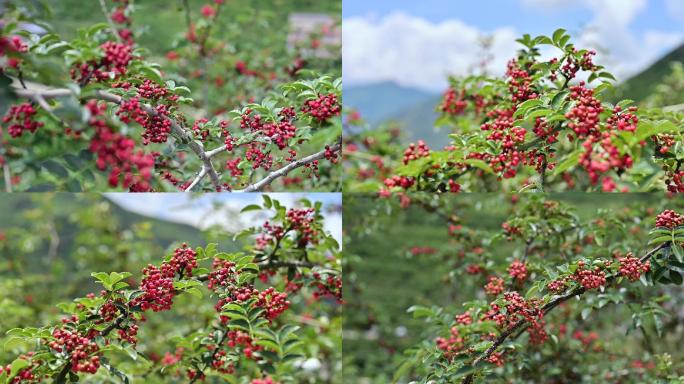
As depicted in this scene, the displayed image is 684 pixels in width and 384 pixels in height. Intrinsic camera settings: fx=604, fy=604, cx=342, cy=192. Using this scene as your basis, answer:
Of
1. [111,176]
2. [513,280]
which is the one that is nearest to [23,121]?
[111,176]

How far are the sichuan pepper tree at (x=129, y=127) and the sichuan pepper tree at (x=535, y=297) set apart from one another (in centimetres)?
55

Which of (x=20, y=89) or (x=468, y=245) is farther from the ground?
(x=468, y=245)

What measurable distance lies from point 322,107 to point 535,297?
75 cm

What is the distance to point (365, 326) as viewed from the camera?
3.63 m

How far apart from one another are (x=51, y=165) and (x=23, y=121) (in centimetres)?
12

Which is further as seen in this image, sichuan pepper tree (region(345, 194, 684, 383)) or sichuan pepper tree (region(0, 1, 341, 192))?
sichuan pepper tree (region(345, 194, 684, 383))

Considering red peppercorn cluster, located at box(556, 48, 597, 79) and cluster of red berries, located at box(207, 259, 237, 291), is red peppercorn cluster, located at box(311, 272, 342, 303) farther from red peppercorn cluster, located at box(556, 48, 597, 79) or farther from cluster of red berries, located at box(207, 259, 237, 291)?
red peppercorn cluster, located at box(556, 48, 597, 79)

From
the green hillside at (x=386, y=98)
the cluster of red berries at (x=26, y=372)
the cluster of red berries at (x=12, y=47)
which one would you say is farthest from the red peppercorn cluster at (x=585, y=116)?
the green hillside at (x=386, y=98)

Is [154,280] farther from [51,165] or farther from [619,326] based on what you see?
[619,326]

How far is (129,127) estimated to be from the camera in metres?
1.52

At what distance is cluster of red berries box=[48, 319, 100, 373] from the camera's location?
135cm

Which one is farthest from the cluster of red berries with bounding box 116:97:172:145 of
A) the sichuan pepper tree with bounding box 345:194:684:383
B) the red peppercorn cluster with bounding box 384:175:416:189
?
the sichuan pepper tree with bounding box 345:194:684:383

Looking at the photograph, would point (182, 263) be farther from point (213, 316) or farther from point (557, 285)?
point (557, 285)

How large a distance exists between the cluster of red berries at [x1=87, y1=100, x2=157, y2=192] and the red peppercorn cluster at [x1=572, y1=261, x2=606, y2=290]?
1085 mm
